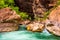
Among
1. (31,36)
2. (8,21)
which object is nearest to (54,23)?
(31,36)

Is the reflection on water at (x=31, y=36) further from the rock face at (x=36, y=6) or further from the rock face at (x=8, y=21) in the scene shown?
the rock face at (x=36, y=6)

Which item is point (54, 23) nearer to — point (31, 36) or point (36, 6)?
point (31, 36)

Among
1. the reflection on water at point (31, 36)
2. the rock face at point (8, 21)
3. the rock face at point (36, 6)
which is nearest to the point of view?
the reflection on water at point (31, 36)

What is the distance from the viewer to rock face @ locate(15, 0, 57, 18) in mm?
18125

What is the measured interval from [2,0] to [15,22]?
5.16 m

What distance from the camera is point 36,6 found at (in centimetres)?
1856

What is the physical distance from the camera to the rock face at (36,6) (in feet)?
59.5

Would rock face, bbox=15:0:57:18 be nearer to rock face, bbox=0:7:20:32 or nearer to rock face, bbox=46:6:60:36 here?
rock face, bbox=0:7:20:32

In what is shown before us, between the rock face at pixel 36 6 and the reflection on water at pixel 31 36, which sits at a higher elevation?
the rock face at pixel 36 6

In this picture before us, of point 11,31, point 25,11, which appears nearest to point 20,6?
point 25,11

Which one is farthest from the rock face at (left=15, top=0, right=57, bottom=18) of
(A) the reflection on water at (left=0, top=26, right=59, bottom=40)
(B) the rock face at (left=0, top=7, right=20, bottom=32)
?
(A) the reflection on water at (left=0, top=26, right=59, bottom=40)

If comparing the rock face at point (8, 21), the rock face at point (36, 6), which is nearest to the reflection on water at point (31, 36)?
the rock face at point (8, 21)

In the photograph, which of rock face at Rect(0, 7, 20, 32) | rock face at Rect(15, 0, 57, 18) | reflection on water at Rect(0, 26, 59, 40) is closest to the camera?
reflection on water at Rect(0, 26, 59, 40)

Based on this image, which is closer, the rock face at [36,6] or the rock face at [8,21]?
the rock face at [8,21]
